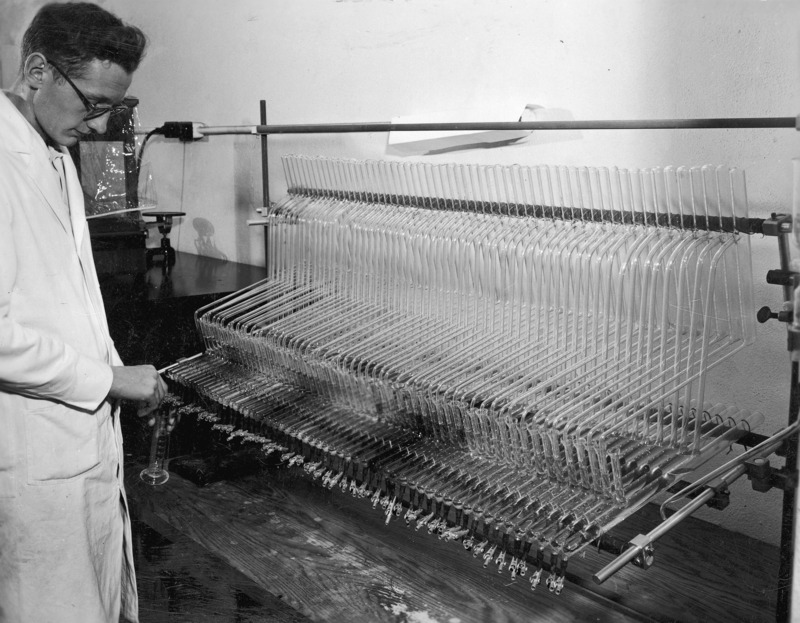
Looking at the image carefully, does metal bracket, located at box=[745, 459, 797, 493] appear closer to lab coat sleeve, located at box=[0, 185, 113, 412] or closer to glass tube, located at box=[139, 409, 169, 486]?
lab coat sleeve, located at box=[0, 185, 113, 412]

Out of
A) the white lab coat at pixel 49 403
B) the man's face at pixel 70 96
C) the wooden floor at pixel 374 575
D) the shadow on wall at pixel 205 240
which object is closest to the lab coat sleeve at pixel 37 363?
the white lab coat at pixel 49 403

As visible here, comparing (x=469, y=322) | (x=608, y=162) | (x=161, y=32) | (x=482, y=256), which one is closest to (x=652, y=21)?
(x=608, y=162)

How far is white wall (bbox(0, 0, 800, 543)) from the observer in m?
2.19

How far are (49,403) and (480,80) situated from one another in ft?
6.12

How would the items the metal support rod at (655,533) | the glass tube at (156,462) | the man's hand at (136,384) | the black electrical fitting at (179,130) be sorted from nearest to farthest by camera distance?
the metal support rod at (655,533) → the man's hand at (136,384) → the black electrical fitting at (179,130) → the glass tube at (156,462)

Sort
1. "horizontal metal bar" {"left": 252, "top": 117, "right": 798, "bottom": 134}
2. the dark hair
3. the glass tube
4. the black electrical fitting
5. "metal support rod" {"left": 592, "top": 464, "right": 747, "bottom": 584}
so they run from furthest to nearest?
the glass tube < the black electrical fitting < "horizontal metal bar" {"left": 252, "top": 117, "right": 798, "bottom": 134} < the dark hair < "metal support rod" {"left": 592, "top": 464, "right": 747, "bottom": 584}

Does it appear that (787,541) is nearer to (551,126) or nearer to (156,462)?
(551,126)

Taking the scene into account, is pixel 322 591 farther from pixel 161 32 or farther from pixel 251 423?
pixel 161 32

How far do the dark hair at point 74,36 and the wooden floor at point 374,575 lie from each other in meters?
1.47

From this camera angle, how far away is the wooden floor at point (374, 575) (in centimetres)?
222

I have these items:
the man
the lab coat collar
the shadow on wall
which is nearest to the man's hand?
the man

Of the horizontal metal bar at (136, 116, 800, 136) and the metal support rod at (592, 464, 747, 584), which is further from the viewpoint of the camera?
the horizontal metal bar at (136, 116, 800, 136)

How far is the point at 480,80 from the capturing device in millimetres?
2826

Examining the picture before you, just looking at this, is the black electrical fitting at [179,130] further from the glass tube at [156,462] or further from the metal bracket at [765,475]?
the metal bracket at [765,475]
